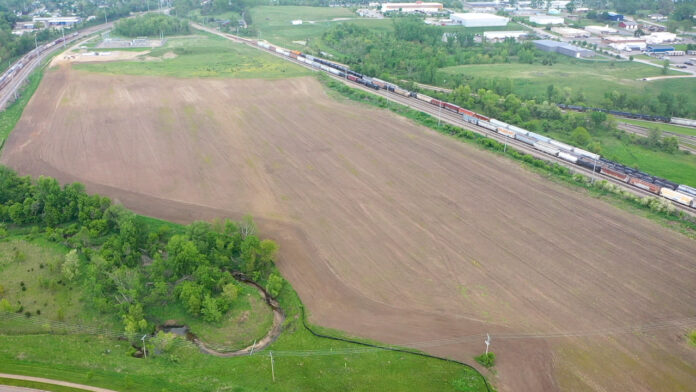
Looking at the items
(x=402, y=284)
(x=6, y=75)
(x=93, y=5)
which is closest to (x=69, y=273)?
(x=402, y=284)

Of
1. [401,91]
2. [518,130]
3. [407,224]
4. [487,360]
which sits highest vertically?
[401,91]

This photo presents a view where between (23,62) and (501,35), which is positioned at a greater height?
(501,35)

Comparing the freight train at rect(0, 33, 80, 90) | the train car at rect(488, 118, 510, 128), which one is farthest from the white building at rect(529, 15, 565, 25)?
the freight train at rect(0, 33, 80, 90)

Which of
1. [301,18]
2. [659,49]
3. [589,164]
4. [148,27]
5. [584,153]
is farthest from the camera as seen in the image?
[301,18]

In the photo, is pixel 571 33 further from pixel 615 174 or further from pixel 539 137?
pixel 615 174

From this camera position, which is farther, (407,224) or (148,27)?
(148,27)

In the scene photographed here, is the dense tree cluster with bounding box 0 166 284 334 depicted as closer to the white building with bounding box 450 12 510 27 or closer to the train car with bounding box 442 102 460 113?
the train car with bounding box 442 102 460 113

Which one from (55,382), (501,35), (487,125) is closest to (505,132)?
(487,125)

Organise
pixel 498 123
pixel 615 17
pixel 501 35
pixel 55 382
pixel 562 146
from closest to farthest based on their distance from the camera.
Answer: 1. pixel 55 382
2. pixel 562 146
3. pixel 498 123
4. pixel 501 35
5. pixel 615 17
